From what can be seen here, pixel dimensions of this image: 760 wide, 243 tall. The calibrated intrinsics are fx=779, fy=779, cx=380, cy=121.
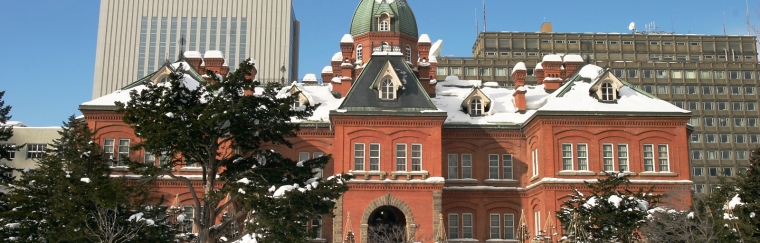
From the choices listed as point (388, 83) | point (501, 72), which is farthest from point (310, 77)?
point (501, 72)

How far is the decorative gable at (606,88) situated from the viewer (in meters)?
44.1

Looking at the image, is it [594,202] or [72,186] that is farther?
[594,202]

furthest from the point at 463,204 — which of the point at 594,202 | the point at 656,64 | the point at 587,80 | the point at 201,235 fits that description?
the point at 656,64

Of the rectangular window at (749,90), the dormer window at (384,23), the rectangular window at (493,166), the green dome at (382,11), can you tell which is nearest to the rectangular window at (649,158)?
the rectangular window at (493,166)

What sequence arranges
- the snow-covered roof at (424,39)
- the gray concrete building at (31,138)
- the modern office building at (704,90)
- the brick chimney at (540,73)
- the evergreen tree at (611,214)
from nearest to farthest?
1. the evergreen tree at (611,214)
2. the snow-covered roof at (424,39)
3. the brick chimney at (540,73)
4. the gray concrete building at (31,138)
5. the modern office building at (704,90)

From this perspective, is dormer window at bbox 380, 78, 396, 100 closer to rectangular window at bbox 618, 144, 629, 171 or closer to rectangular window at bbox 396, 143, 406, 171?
rectangular window at bbox 396, 143, 406, 171

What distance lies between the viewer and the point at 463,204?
152 ft

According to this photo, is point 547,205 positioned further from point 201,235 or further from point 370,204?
point 201,235

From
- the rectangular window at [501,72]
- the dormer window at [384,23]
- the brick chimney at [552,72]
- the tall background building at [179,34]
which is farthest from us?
the tall background building at [179,34]

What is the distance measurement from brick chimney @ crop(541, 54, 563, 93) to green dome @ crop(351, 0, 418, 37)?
10.4 m

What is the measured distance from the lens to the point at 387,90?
4422 cm

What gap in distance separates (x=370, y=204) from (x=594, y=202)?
13852mm

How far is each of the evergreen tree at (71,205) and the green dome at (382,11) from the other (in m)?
28.1

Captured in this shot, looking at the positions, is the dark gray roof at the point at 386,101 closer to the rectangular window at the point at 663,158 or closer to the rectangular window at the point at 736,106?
the rectangular window at the point at 663,158
